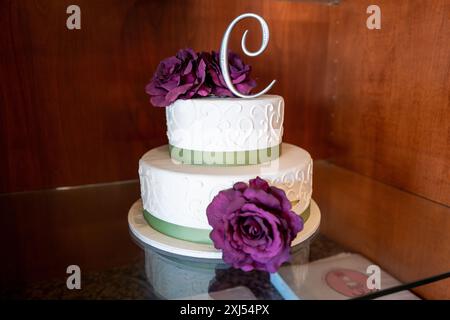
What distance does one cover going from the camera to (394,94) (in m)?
0.85

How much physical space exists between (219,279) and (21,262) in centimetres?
32

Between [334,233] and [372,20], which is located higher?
[372,20]

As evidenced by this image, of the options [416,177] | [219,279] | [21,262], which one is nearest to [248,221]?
[219,279]

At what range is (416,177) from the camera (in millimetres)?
814

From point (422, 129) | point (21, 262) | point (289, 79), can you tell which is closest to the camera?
point (21, 262)

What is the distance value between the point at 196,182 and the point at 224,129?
0.09 metres

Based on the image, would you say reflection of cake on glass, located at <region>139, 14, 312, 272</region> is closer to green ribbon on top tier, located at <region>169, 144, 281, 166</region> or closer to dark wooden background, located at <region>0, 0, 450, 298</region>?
green ribbon on top tier, located at <region>169, 144, 281, 166</region>

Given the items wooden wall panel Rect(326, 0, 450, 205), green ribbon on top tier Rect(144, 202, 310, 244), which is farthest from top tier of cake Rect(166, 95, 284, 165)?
wooden wall panel Rect(326, 0, 450, 205)

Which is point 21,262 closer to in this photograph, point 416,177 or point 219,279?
point 219,279

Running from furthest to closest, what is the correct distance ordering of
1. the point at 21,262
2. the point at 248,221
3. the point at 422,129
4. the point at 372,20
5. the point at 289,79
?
the point at 289,79 < the point at 372,20 < the point at 422,129 < the point at 21,262 < the point at 248,221

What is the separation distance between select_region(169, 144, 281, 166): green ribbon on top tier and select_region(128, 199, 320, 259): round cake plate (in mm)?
129

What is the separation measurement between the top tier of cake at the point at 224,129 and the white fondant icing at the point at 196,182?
19mm

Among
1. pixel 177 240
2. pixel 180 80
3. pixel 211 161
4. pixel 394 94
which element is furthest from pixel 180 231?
pixel 394 94

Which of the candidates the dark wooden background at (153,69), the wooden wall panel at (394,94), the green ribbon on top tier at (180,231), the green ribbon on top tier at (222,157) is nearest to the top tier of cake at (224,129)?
the green ribbon on top tier at (222,157)
